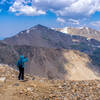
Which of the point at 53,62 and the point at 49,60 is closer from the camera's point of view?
the point at 53,62

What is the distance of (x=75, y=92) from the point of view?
9312 millimetres

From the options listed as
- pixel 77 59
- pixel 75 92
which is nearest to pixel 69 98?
pixel 75 92

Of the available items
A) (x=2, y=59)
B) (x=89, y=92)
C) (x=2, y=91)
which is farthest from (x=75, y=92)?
(x=2, y=59)

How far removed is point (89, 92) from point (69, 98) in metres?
1.49

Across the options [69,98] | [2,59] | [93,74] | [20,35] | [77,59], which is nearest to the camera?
[69,98]

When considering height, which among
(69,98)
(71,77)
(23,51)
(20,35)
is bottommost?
(71,77)

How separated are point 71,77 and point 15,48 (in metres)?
29.9

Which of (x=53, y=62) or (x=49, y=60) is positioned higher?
(x=49, y=60)

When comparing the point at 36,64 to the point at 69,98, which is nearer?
the point at 69,98

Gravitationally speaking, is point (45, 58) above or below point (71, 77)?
above

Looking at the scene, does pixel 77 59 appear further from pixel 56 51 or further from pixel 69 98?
pixel 69 98

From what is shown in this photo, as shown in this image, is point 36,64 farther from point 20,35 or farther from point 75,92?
point 20,35

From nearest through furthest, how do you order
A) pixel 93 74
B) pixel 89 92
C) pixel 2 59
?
pixel 89 92, pixel 2 59, pixel 93 74

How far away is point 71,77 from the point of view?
69.6 m
